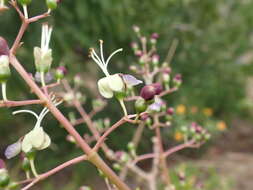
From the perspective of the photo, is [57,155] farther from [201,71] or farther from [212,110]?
[212,110]

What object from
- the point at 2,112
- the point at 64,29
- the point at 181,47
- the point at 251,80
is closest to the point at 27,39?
the point at 64,29

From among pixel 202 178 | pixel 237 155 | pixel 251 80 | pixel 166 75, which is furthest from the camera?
pixel 251 80

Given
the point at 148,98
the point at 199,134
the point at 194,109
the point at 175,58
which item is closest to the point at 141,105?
the point at 148,98

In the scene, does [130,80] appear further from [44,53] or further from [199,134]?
[199,134]

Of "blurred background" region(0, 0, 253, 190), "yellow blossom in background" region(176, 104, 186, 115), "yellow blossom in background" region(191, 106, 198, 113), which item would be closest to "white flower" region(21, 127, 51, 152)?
"blurred background" region(0, 0, 253, 190)

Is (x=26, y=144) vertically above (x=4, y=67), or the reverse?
(x=4, y=67)

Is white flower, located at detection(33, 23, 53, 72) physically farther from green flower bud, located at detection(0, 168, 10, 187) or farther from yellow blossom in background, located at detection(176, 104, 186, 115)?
yellow blossom in background, located at detection(176, 104, 186, 115)

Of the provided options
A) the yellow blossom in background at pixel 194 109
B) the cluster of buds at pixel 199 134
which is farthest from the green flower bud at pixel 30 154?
the yellow blossom in background at pixel 194 109

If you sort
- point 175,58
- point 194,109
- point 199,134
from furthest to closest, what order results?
point 194,109 < point 175,58 < point 199,134
